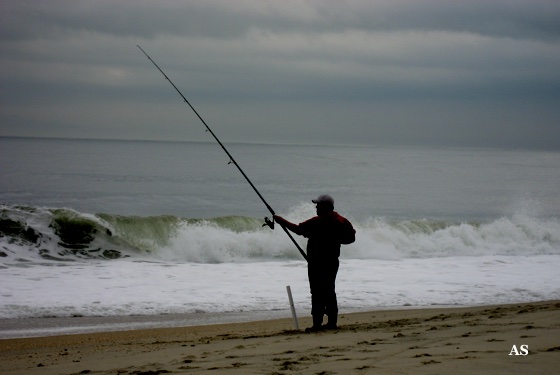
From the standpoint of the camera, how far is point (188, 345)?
18.7ft

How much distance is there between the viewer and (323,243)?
20.1 feet

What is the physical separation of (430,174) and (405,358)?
48891 millimetres

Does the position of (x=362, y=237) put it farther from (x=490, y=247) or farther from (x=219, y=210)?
(x=219, y=210)

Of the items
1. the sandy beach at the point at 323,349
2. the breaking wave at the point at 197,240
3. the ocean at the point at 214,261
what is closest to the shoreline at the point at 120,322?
the ocean at the point at 214,261

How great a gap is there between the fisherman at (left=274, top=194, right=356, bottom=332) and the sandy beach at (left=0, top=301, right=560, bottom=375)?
35cm

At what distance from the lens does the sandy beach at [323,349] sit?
409 centimetres

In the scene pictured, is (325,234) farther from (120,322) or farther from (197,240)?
(197,240)

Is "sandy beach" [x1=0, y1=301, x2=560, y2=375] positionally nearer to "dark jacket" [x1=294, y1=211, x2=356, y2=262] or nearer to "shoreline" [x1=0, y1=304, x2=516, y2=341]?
"shoreline" [x1=0, y1=304, x2=516, y2=341]

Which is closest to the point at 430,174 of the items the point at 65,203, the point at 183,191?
the point at 183,191

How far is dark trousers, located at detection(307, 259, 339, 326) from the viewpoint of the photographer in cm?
617

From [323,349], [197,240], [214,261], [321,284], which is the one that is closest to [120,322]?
[321,284]

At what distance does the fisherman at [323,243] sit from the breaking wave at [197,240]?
297 inches

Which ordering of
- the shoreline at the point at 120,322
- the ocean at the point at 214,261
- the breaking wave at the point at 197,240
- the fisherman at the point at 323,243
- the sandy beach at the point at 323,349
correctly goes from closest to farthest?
1. the sandy beach at the point at 323,349
2. the fisherman at the point at 323,243
3. the shoreline at the point at 120,322
4. the ocean at the point at 214,261
5. the breaking wave at the point at 197,240

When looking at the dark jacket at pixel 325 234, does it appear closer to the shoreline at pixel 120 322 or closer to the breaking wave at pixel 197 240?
the shoreline at pixel 120 322
